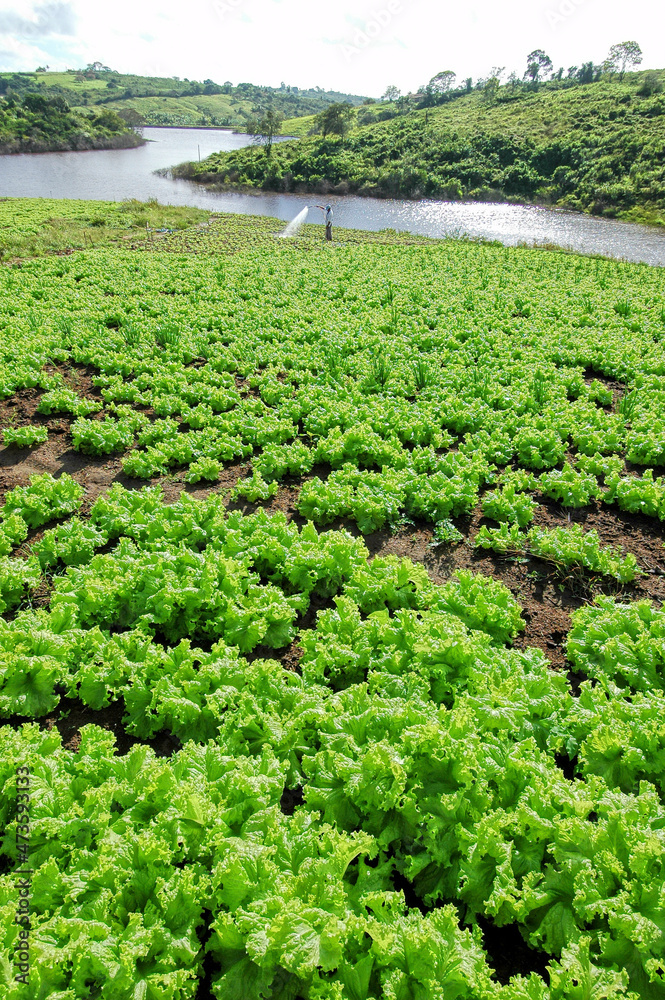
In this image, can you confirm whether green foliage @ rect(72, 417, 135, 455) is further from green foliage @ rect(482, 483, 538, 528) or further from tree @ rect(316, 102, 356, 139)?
tree @ rect(316, 102, 356, 139)

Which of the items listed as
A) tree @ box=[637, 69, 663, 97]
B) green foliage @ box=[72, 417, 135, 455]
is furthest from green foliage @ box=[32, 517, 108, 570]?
tree @ box=[637, 69, 663, 97]

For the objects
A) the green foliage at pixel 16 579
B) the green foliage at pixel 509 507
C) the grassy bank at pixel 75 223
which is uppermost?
the grassy bank at pixel 75 223

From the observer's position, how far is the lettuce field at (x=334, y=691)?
3.17m

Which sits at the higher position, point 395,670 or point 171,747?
point 395,670

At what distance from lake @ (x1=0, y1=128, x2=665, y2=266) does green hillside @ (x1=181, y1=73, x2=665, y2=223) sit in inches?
185

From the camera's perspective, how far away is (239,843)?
3475 mm

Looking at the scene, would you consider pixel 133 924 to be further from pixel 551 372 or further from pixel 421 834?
pixel 551 372

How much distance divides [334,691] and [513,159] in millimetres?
87220

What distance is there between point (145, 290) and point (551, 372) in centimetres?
1491

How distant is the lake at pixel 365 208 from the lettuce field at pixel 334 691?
3145 cm

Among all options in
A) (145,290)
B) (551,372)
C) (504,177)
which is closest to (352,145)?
(504,177)

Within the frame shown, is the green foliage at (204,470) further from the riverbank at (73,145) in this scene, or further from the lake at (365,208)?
the riverbank at (73,145)

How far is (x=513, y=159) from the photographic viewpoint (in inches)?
2852

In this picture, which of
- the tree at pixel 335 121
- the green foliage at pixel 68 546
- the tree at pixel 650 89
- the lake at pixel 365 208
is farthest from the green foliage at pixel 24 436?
the tree at pixel 335 121
